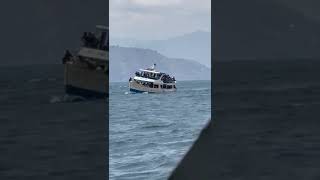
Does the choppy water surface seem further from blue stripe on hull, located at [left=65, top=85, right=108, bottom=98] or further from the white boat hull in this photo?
blue stripe on hull, located at [left=65, top=85, right=108, bottom=98]

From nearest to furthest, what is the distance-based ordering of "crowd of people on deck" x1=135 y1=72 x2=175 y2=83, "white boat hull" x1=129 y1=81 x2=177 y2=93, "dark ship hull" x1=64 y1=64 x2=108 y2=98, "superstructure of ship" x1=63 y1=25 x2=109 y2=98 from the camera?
1. "superstructure of ship" x1=63 y1=25 x2=109 y2=98
2. "dark ship hull" x1=64 y1=64 x2=108 y2=98
3. "white boat hull" x1=129 y1=81 x2=177 y2=93
4. "crowd of people on deck" x1=135 y1=72 x2=175 y2=83

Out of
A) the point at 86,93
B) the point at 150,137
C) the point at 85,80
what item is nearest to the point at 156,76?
the point at 150,137

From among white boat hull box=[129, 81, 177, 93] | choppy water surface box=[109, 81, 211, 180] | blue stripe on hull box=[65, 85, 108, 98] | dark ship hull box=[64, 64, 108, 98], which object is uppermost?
dark ship hull box=[64, 64, 108, 98]

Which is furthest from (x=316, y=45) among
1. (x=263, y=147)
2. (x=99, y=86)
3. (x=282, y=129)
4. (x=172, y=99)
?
(x=172, y=99)

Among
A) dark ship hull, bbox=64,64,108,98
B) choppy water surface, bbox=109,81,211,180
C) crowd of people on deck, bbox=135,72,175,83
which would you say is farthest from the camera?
crowd of people on deck, bbox=135,72,175,83

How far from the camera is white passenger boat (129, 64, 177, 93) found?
129 feet

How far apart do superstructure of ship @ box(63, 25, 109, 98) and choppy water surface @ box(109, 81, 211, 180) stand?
1.93m

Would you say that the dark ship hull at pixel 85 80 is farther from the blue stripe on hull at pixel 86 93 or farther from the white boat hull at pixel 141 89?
the white boat hull at pixel 141 89

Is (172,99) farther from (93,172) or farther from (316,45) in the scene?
(93,172)

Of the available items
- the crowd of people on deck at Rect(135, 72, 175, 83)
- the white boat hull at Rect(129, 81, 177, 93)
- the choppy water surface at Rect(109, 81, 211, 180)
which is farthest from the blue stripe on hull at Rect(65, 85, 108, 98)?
the crowd of people on deck at Rect(135, 72, 175, 83)

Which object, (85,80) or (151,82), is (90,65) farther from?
(151,82)

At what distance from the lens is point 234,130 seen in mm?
A: 11367

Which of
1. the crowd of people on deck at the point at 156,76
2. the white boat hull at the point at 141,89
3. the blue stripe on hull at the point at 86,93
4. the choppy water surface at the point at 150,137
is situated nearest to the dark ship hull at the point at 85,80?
the blue stripe on hull at the point at 86,93

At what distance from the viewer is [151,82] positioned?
131 feet
